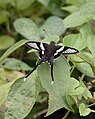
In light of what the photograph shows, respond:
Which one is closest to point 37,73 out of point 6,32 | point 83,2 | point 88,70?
point 88,70

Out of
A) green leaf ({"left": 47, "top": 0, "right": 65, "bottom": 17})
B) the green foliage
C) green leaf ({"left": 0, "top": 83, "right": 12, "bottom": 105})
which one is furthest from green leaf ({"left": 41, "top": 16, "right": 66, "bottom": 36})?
green leaf ({"left": 0, "top": 83, "right": 12, "bottom": 105})

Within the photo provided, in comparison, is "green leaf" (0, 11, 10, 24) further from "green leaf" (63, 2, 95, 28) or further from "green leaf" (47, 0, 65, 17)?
"green leaf" (63, 2, 95, 28)

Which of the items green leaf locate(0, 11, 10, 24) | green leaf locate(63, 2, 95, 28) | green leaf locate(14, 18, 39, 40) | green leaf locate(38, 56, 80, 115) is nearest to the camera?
green leaf locate(38, 56, 80, 115)

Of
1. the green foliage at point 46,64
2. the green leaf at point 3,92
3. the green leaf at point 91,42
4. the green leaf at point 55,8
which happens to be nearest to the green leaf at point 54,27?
the green foliage at point 46,64

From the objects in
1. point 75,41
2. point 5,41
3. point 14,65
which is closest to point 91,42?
point 75,41

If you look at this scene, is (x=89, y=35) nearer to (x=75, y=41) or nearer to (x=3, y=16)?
(x=75, y=41)

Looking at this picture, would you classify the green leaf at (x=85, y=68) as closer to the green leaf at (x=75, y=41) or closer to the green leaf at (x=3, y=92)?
the green leaf at (x=75, y=41)
